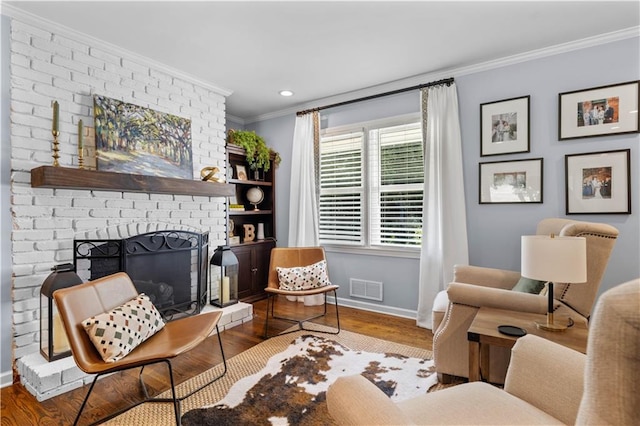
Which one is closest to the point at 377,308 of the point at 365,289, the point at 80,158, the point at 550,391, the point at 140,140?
the point at 365,289

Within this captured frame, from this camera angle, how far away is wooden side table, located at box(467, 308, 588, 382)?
153cm

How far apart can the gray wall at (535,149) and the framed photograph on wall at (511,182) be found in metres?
0.05

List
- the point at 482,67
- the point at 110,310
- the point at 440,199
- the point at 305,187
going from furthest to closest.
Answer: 1. the point at 305,187
2. the point at 440,199
3. the point at 482,67
4. the point at 110,310

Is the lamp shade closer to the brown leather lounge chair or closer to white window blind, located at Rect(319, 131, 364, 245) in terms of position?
the brown leather lounge chair

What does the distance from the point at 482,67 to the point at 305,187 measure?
2.30 meters

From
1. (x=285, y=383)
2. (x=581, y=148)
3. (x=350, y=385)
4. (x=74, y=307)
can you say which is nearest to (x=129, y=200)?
(x=74, y=307)

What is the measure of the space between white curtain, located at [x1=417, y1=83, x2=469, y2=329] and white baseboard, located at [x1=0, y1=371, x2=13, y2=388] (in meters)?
3.27

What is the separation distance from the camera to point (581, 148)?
271 cm

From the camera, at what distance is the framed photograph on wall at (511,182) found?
9.46 feet

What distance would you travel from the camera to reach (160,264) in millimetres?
3000

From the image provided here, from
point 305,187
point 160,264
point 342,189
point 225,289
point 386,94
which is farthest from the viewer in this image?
point 305,187

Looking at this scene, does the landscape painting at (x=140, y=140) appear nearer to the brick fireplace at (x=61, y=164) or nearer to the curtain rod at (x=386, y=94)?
the brick fireplace at (x=61, y=164)

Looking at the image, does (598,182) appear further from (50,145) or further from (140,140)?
(50,145)

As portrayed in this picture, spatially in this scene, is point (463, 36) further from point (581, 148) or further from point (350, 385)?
point (350, 385)
